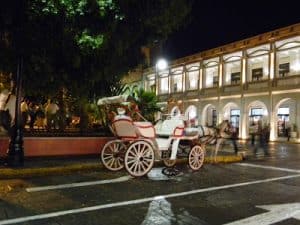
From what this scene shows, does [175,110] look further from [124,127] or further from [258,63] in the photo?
[258,63]

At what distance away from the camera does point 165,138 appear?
10.8 metres

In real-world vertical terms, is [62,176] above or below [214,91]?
below

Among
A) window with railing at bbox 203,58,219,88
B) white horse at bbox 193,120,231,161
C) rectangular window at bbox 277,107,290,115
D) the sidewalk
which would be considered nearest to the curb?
the sidewalk

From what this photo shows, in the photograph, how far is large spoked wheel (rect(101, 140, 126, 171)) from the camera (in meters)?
10.4

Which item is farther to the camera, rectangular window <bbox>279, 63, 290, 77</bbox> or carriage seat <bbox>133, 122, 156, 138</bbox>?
rectangular window <bbox>279, 63, 290, 77</bbox>

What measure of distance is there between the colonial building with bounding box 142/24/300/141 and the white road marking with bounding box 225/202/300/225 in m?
22.1

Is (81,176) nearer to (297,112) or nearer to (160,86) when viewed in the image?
(297,112)

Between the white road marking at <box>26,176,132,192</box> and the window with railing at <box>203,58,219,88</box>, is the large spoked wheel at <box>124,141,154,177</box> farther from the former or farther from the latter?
the window with railing at <box>203,58,219,88</box>

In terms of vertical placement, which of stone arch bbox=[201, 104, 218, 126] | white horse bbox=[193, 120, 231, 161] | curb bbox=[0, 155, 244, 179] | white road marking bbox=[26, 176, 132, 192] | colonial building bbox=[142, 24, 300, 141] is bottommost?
white road marking bbox=[26, 176, 132, 192]

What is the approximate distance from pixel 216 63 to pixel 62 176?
1410 inches

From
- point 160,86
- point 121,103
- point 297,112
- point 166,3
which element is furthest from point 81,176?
point 160,86

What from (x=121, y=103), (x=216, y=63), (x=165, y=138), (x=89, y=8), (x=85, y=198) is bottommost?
(x=85, y=198)

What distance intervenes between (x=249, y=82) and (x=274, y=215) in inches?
1352

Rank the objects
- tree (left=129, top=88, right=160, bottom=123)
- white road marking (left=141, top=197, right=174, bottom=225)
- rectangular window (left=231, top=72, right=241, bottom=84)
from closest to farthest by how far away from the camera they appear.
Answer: white road marking (left=141, top=197, right=174, bottom=225)
tree (left=129, top=88, right=160, bottom=123)
rectangular window (left=231, top=72, right=241, bottom=84)
